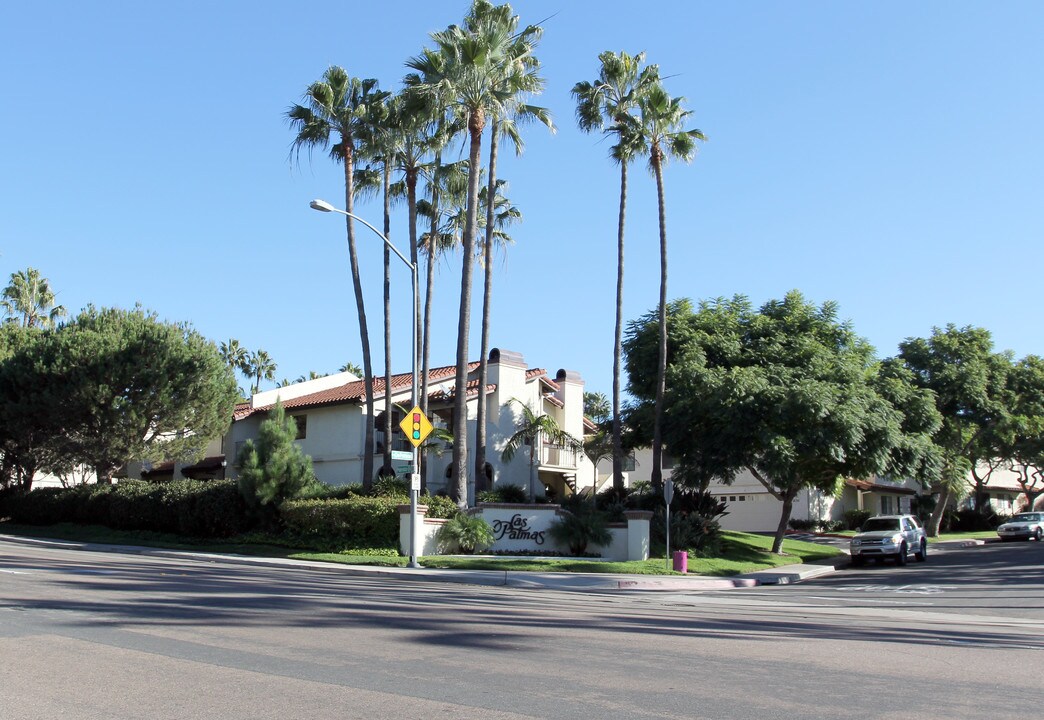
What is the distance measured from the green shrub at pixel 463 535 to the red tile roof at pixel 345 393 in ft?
34.8

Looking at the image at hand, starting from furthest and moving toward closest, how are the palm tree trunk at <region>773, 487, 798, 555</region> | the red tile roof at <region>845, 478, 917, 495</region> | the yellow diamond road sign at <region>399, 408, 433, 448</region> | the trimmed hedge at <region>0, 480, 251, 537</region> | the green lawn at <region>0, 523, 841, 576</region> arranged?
the red tile roof at <region>845, 478, 917, 495</region>
the trimmed hedge at <region>0, 480, 251, 537</region>
the palm tree trunk at <region>773, 487, 798, 555</region>
the green lawn at <region>0, 523, 841, 576</region>
the yellow diamond road sign at <region>399, 408, 433, 448</region>

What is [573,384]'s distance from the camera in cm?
4362

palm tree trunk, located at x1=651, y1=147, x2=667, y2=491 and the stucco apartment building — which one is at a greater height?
palm tree trunk, located at x1=651, y1=147, x2=667, y2=491

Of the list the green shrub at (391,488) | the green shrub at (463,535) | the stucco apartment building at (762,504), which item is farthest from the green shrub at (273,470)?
the stucco apartment building at (762,504)

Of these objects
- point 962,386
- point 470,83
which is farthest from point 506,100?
point 962,386

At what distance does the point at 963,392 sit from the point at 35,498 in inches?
1683

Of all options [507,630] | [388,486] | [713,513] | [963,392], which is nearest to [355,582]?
[507,630]

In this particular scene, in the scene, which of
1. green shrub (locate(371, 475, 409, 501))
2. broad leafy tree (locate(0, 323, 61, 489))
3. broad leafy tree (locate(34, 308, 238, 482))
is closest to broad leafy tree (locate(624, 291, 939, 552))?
green shrub (locate(371, 475, 409, 501))

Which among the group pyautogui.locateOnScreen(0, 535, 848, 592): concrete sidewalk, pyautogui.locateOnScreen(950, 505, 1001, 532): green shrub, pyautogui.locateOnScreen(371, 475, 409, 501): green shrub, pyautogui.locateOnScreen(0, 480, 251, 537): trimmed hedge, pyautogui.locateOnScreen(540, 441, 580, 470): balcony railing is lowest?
pyautogui.locateOnScreen(0, 535, 848, 592): concrete sidewalk

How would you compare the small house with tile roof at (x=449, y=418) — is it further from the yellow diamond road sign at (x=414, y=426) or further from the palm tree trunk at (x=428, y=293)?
the yellow diamond road sign at (x=414, y=426)

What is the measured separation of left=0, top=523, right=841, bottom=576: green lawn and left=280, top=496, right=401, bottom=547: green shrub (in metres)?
0.81

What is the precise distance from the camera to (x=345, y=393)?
40.6 meters

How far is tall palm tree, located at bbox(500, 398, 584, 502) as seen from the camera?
37.0m

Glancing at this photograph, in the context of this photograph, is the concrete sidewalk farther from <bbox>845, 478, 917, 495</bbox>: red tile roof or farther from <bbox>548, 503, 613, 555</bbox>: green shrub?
<bbox>845, 478, 917, 495</bbox>: red tile roof
